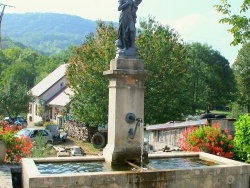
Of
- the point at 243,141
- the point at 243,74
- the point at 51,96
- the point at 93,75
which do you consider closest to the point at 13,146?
the point at 243,141

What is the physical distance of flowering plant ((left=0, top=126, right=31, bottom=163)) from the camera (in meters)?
12.8

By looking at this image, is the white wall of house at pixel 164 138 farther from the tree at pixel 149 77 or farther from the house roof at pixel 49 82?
the house roof at pixel 49 82

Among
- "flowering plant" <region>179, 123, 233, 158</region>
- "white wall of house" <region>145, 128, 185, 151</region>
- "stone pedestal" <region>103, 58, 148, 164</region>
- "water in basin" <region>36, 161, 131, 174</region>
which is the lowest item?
"white wall of house" <region>145, 128, 185, 151</region>

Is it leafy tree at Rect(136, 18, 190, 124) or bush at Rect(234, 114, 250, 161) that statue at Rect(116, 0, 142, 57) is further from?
leafy tree at Rect(136, 18, 190, 124)

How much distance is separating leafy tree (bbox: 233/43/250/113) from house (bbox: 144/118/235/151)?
122 feet

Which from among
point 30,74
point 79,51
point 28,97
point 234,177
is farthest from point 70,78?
point 30,74

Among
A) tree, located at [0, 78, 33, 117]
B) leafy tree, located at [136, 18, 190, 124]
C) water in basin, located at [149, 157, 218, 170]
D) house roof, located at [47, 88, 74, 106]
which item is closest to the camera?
water in basin, located at [149, 157, 218, 170]

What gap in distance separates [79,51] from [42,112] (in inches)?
1060

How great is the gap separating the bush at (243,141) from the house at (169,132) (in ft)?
11.9

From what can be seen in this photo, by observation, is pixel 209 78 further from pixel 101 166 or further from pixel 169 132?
pixel 101 166

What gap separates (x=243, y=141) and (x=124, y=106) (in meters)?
5.31

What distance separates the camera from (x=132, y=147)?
33.8 feet

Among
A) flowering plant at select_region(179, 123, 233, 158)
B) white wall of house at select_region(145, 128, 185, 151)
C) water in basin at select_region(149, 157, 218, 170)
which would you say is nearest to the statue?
water in basin at select_region(149, 157, 218, 170)

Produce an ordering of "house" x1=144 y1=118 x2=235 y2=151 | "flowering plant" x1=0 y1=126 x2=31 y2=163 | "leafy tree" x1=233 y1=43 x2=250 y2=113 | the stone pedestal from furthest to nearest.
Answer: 1. "leafy tree" x1=233 y1=43 x2=250 y2=113
2. "house" x1=144 y1=118 x2=235 y2=151
3. "flowering plant" x1=0 y1=126 x2=31 y2=163
4. the stone pedestal
